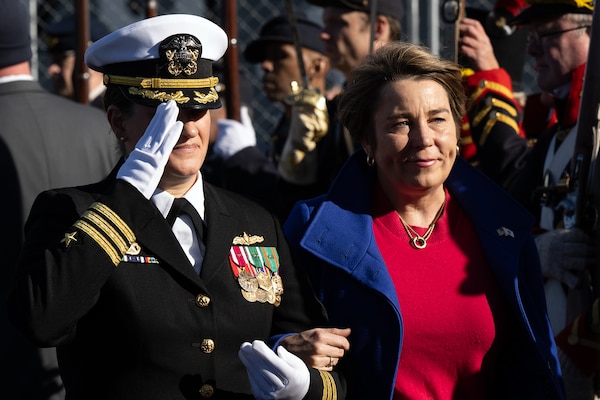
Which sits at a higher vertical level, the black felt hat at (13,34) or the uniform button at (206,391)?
the black felt hat at (13,34)

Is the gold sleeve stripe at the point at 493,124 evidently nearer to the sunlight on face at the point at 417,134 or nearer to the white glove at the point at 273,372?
the sunlight on face at the point at 417,134

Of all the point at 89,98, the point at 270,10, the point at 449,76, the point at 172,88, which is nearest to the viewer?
the point at 172,88

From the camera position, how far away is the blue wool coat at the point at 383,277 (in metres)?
3.28

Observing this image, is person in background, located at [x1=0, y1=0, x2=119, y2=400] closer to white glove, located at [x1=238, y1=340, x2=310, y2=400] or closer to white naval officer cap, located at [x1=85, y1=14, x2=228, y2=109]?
white naval officer cap, located at [x1=85, y1=14, x2=228, y2=109]

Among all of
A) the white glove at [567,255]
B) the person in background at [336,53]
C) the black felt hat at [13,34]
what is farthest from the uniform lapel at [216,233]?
the person in background at [336,53]

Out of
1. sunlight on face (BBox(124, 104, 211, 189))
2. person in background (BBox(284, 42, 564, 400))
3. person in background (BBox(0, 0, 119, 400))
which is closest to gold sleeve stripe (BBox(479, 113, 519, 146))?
person in background (BBox(284, 42, 564, 400))

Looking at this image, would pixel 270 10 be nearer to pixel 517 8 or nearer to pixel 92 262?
pixel 517 8

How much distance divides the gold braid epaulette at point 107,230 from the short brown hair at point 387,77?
1.06m

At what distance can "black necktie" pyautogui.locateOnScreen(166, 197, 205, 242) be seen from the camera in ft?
9.77

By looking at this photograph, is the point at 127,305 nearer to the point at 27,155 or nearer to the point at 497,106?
the point at 27,155

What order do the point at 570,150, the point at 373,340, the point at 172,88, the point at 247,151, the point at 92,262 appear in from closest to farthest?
the point at 92,262 < the point at 172,88 < the point at 373,340 < the point at 570,150 < the point at 247,151

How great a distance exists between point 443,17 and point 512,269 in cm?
213

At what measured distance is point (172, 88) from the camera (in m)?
2.99

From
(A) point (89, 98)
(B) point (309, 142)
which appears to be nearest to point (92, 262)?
(B) point (309, 142)
